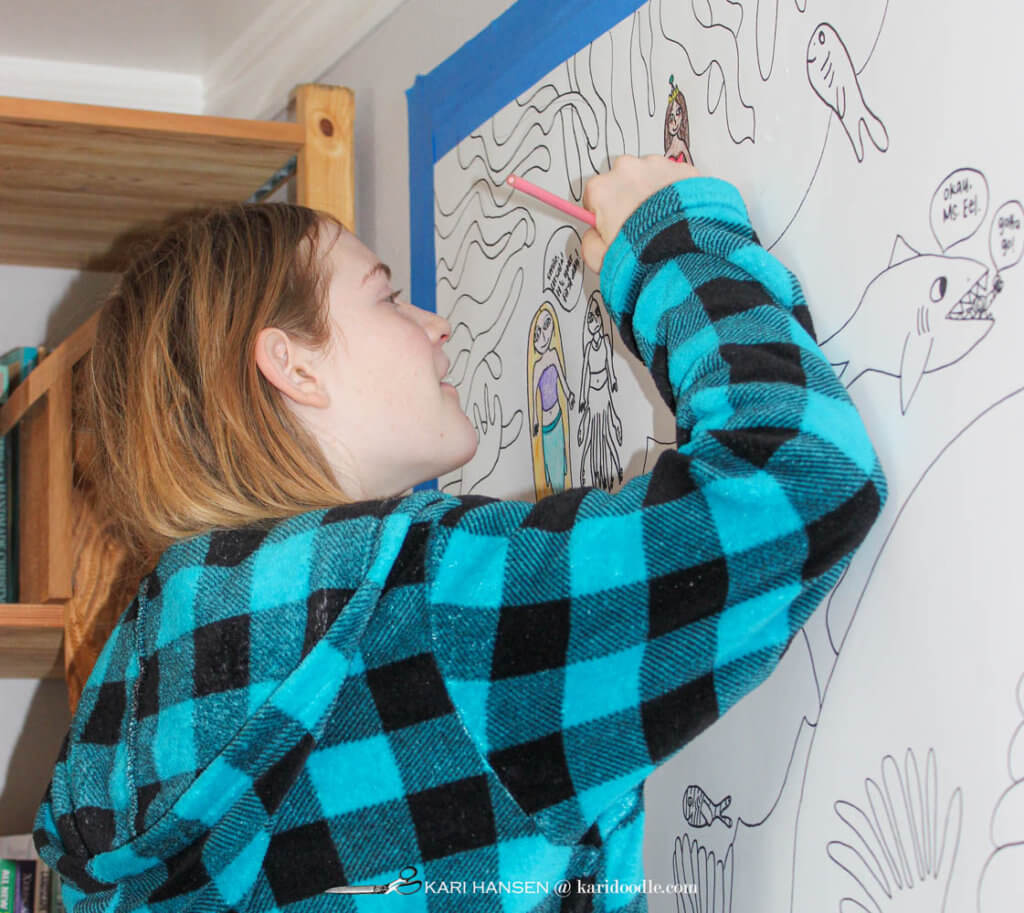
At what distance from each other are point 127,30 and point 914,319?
1.35 m

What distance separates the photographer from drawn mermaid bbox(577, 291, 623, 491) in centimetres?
94

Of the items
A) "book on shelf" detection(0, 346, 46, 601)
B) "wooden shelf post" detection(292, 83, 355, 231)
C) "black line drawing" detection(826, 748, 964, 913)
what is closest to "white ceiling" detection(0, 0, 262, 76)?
"wooden shelf post" detection(292, 83, 355, 231)

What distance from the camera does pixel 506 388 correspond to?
3.59 ft

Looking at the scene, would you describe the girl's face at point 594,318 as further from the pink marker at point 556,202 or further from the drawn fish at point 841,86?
the drawn fish at point 841,86

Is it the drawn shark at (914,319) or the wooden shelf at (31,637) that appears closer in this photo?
the drawn shark at (914,319)

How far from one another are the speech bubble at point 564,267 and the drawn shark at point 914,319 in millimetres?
311

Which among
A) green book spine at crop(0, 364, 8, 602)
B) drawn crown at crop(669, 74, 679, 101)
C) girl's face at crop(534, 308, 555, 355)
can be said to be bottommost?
green book spine at crop(0, 364, 8, 602)

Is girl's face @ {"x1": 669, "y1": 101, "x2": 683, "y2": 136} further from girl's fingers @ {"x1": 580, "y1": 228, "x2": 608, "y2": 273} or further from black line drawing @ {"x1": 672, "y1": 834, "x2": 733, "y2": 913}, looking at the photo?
black line drawing @ {"x1": 672, "y1": 834, "x2": 733, "y2": 913}

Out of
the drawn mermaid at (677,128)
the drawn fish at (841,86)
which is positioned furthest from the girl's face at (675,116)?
the drawn fish at (841,86)

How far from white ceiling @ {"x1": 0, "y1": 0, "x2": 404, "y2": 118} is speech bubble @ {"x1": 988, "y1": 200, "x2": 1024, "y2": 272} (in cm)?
101

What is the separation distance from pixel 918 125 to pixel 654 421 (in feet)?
0.97

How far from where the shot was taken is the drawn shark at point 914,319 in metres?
0.62

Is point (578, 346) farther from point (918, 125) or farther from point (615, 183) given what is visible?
point (918, 125)

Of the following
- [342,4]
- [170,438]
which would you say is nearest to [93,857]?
[170,438]
